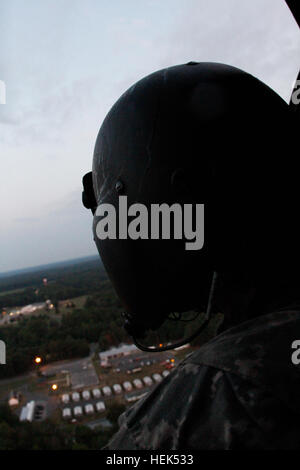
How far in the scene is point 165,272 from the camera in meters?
1.21

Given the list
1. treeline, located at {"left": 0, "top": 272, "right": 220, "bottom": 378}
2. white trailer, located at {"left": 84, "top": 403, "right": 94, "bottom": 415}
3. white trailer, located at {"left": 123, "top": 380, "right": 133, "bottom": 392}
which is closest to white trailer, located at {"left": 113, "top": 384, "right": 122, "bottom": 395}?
white trailer, located at {"left": 123, "top": 380, "right": 133, "bottom": 392}

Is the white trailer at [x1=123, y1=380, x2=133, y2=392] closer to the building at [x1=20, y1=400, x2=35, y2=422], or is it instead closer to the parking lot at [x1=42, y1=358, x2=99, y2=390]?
the parking lot at [x1=42, y1=358, x2=99, y2=390]

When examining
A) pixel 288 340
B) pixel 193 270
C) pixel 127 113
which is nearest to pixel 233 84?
pixel 127 113

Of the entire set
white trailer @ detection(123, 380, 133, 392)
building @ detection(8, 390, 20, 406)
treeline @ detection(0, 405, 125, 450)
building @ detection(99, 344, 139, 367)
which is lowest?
building @ detection(99, 344, 139, 367)

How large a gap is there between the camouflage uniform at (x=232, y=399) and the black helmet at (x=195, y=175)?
0.31 metres

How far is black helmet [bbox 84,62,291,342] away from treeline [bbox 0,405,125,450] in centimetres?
926

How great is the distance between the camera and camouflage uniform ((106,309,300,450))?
27.3 inches

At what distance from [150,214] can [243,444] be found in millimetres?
717

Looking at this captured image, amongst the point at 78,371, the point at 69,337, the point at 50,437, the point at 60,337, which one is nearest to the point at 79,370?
the point at 78,371

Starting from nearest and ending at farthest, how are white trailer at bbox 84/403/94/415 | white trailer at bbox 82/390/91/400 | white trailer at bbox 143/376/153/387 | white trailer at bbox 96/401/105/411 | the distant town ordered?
white trailer at bbox 84/403/94/415
the distant town
white trailer at bbox 96/401/105/411
white trailer at bbox 82/390/91/400
white trailer at bbox 143/376/153/387

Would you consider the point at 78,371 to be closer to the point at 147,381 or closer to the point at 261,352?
the point at 147,381

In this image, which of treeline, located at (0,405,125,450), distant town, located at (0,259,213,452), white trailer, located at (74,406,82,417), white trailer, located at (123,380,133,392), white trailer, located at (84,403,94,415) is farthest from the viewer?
white trailer, located at (123,380,133,392)

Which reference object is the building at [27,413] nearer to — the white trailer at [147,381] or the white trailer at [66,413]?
the white trailer at [66,413]

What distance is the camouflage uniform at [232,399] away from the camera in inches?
27.3
